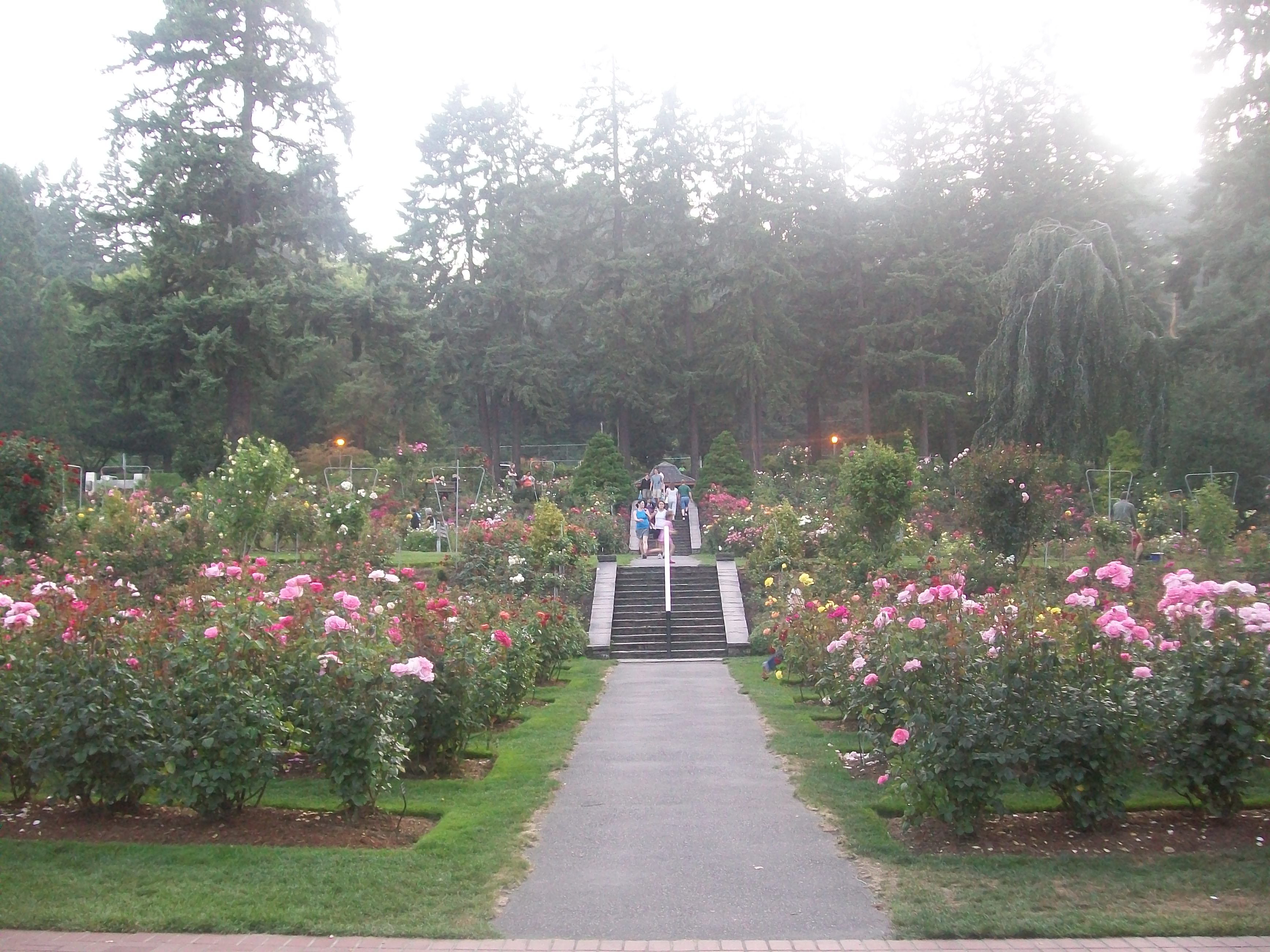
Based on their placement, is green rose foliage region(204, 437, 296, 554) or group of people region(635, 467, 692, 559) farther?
group of people region(635, 467, 692, 559)

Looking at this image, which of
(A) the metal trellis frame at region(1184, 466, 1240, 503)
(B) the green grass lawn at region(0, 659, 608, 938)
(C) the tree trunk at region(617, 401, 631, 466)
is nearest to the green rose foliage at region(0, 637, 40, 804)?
(B) the green grass lawn at region(0, 659, 608, 938)

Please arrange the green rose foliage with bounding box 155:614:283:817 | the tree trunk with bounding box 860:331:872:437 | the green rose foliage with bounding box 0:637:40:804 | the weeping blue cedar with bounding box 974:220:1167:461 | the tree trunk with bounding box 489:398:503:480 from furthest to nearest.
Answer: the tree trunk with bounding box 489:398:503:480, the tree trunk with bounding box 860:331:872:437, the weeping blue cedar with bounding box 974:220:1167:461, the green rose foliage with bounding box 0:637:40:804, the green rose foliage with bounding box 155:614:283:817

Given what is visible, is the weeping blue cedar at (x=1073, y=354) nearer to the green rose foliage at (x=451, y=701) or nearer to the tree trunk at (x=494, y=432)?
the green rose foliage at (x=451, y=701)

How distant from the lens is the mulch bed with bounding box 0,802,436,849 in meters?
6.54

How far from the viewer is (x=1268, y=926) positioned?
16.2ft

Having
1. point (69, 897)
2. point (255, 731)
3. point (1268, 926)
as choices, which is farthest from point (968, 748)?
point (69, 897)

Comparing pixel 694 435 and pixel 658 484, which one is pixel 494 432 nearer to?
pixel 694 435

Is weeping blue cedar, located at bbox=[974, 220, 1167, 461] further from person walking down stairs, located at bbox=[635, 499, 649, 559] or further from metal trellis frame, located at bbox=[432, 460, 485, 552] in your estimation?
metal trellis frame, located at bbox=[432, 460, 485, 552]

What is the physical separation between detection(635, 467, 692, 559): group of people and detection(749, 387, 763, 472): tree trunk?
9.89ft

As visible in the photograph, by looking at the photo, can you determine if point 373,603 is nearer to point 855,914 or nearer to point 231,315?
point 855,914

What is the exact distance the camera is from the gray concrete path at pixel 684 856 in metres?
5.18

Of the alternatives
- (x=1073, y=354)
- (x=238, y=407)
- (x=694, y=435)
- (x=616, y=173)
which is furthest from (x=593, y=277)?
(x=1073, y=354)

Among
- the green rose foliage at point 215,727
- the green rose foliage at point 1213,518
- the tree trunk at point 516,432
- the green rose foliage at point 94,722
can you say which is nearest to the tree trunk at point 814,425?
the tree trunk at point 516,432

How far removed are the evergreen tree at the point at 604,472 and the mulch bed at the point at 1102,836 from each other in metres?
28.0
